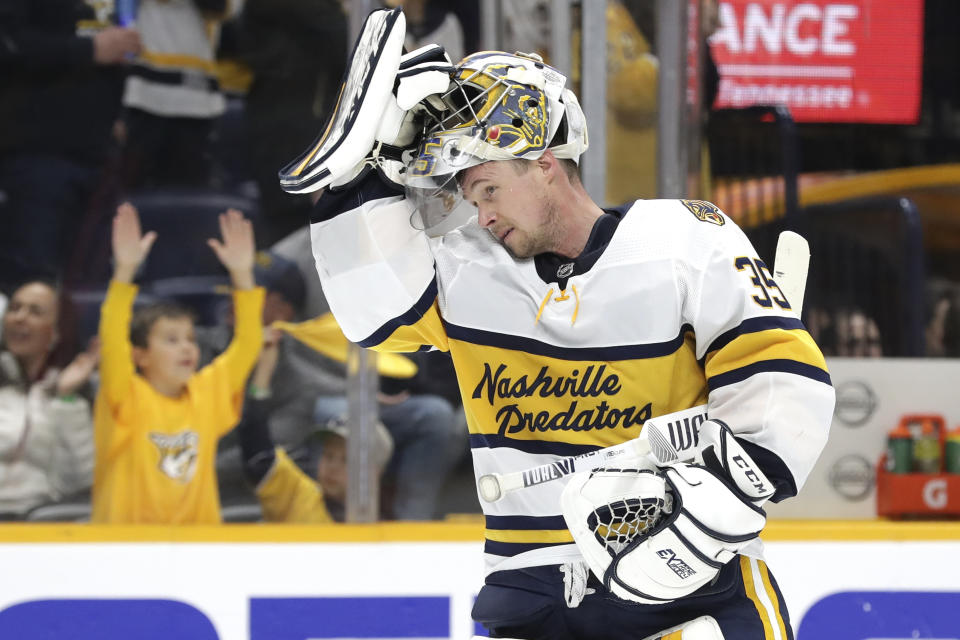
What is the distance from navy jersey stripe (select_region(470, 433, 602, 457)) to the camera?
5.09 ft

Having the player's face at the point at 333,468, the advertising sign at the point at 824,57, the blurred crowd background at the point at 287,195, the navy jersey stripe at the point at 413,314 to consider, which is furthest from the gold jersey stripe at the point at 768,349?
the advertising sign at the point at 824,57

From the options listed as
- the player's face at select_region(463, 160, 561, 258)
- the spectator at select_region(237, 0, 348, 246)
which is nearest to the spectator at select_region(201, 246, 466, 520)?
the spectator at select_region(237, 0, 348, 246)

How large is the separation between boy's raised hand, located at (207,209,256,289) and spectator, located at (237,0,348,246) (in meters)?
0.11

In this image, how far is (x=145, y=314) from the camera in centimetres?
302

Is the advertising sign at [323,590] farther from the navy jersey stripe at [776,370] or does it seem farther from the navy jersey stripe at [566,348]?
the navy jersey stripe at [776,370]

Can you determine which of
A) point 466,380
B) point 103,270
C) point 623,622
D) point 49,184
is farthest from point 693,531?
point 49,184

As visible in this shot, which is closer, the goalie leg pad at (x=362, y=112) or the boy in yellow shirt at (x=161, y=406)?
the goalie leg pad at (x=362, y=112)

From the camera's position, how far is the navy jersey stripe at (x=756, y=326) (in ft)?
4.75

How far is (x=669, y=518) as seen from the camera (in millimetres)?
1395

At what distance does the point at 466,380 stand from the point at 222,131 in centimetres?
191

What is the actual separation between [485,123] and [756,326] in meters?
0.43

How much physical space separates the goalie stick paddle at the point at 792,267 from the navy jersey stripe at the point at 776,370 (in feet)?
0.85

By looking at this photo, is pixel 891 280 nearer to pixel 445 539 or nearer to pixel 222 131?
pixel 445 539

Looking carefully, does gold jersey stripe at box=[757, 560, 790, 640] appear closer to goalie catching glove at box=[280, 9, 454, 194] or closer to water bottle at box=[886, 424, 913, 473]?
goalie catching glove at box=[280, 9, 454, 194]
